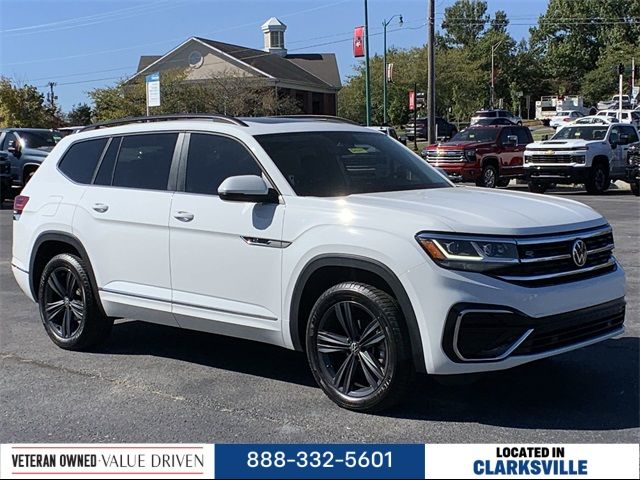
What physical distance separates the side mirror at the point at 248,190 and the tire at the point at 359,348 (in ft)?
2.55

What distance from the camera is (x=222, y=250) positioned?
5.38m

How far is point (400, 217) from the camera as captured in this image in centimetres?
469

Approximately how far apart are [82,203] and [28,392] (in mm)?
1609

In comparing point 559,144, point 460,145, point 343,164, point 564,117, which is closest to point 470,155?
point 460,145

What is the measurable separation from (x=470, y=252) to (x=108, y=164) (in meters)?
3.31

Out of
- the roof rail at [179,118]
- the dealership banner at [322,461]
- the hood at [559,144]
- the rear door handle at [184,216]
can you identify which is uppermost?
the roof rail at [179,118]

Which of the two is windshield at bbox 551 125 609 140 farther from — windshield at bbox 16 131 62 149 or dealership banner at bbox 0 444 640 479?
dealership banner at bbox 0 444 640 479

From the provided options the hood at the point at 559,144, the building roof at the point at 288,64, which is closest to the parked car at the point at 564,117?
the building roof at the point at 288,64

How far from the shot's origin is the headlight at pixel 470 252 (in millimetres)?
4418

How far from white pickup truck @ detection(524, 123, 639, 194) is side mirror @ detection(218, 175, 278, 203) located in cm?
1708

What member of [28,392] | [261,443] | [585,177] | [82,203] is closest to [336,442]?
[261,443]

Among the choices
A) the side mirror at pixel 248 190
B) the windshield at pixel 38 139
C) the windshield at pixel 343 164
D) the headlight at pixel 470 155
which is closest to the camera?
the side mirror at pixel 248 190

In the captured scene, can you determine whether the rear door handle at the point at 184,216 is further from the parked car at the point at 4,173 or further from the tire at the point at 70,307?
the parked car at the point at 4,173

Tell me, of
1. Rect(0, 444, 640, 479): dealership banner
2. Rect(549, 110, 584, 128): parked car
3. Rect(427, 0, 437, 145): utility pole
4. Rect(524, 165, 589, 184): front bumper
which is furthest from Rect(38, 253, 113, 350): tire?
Rect(549, 110, 584, 128): parked car
